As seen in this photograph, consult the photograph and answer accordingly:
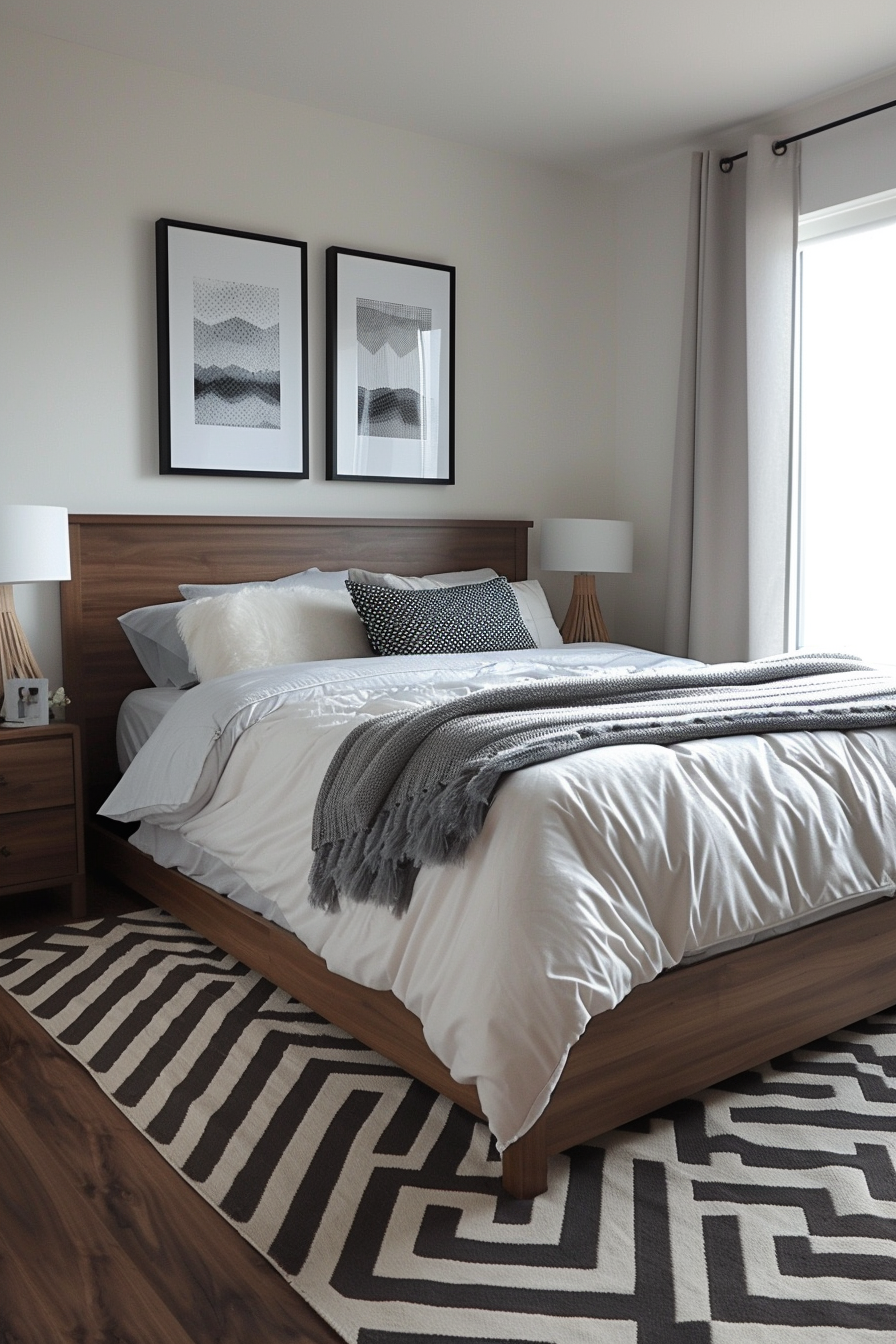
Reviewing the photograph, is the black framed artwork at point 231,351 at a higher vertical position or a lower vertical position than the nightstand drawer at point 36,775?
higher

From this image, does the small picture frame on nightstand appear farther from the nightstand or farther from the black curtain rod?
the black curtain rod

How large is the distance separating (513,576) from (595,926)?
2945mm

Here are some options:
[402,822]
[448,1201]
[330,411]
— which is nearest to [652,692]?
[402,822]

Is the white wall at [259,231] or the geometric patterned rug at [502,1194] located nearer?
the geometric patterned rug at [502,1194]

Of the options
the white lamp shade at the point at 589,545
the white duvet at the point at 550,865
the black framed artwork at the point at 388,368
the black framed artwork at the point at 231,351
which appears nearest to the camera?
the white duvet at the point at 550,865

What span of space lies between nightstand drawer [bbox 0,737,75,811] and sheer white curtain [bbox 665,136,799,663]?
2.45 meters

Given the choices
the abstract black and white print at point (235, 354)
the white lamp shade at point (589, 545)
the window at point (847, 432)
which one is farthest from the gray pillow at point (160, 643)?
the window at point (847, 432)

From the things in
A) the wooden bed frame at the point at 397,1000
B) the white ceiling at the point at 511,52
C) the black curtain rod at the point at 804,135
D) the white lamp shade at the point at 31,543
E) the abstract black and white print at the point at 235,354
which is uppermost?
the white ceiling at the point at 511,52

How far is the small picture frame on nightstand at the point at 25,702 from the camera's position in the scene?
314 cm

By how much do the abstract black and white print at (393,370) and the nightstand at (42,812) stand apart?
1.74 m

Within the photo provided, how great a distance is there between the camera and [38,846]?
3.07 m

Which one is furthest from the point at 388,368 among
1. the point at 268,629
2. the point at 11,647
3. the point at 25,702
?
the point at 25,702

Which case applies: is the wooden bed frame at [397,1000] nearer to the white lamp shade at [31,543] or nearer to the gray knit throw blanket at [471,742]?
the gray knit throw blanket at [471,742]

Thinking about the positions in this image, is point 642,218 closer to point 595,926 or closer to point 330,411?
point 330,411
